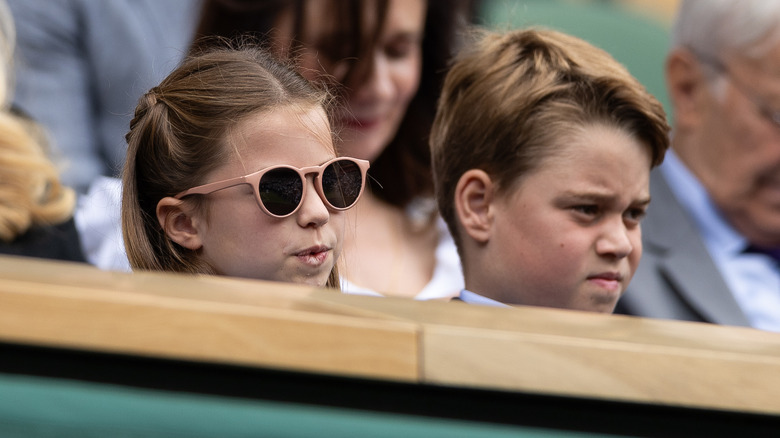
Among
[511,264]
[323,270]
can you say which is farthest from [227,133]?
[511,264]

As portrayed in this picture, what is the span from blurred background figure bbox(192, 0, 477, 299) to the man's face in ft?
2.30

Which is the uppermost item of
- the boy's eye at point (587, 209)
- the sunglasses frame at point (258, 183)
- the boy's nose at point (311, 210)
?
the sunglasses frame at point (258, 183)

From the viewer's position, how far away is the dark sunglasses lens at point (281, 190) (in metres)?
1.34

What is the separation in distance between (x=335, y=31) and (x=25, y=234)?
0.84 meters

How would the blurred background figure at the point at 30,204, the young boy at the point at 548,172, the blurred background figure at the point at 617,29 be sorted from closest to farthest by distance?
1. the young boy at the point at 548,172
2. the blurred background figure at the point at 30,204
3. the blurred background figure at the point at 617,29

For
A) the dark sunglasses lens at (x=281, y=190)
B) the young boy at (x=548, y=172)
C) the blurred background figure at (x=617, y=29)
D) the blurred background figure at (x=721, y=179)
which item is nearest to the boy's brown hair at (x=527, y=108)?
the young boy at (x=548, y=172)

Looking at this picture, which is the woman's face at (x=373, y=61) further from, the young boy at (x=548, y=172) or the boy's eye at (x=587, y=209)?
the boy's eye at (x=587, y=209)

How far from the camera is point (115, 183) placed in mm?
2023

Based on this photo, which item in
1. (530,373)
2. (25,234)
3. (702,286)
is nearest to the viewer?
(530,373)

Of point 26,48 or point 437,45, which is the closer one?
point 26,48

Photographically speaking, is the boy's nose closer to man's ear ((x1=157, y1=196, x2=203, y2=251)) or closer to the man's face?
man's ear ((x1=157, y1=196, x2=203, y2=251))

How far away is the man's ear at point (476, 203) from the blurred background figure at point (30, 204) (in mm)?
818

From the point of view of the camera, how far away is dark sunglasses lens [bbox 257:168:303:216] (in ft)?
4.41

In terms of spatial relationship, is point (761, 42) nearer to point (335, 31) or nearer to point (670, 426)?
point (335, 31)
